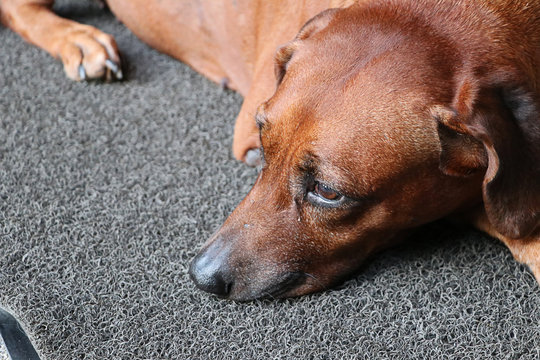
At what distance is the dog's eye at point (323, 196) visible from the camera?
1.81 m

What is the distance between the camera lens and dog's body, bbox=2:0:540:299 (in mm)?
1703

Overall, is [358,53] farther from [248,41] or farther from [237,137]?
[248,41]

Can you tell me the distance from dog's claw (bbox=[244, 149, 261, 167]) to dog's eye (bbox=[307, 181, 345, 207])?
0.66 metres

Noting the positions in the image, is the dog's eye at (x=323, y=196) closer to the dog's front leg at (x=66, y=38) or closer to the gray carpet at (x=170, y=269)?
the gray carpet at (x=170, y=269)

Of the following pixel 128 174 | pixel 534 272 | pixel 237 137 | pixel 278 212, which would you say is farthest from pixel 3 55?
pixel 534 272

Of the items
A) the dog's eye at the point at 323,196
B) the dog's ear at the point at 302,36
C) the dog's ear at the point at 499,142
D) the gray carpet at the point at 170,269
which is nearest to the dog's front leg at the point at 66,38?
the gray carpet at the point at 170,269

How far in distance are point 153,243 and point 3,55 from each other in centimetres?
146

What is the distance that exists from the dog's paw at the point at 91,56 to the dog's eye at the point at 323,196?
141 cm

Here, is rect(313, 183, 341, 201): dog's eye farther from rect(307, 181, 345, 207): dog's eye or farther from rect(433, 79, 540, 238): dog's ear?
rect(433, 79, 540, 238): dog's ear

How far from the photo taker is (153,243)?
2244 millimetres

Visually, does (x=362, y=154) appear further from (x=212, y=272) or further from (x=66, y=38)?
(x=66, y=38)

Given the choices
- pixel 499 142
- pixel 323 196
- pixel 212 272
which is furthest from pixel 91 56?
pixel 499 142

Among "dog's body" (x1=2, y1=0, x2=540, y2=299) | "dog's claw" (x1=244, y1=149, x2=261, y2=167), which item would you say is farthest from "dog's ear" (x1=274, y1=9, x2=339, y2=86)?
"dog's claw" (x1=244, y1=149, x2=261, y2=167)

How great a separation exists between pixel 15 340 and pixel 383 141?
3.82ft
